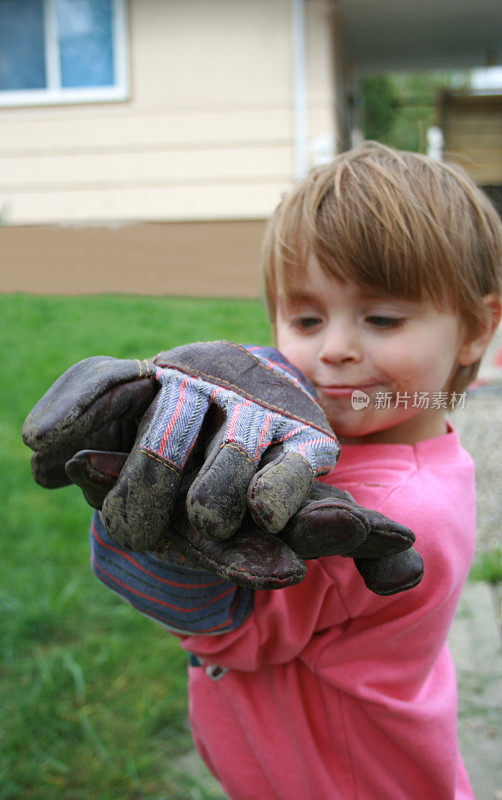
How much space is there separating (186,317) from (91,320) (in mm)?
423

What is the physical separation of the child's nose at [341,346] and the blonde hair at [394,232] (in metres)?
0.07

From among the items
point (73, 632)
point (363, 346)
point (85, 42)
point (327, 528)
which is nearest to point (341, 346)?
point (363, 346)

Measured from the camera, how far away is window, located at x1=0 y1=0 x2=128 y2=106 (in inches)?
132

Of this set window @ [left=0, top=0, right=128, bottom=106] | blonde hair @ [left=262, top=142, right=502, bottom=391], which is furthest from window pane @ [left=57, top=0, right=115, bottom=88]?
blonde hair @ [left=262, top=142, right=502, bottom=391]

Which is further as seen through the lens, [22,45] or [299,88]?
[299,88]

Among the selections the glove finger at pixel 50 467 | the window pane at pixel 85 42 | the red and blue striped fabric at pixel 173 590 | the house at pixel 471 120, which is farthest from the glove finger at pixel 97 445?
the house at pixel 471 120

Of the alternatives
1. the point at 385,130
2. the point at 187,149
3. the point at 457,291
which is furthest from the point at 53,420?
the point at 385,130

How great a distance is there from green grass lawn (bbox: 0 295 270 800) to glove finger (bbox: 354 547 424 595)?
1.04m

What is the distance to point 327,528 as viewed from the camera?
58 cm

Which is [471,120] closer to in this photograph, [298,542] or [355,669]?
[355,669]

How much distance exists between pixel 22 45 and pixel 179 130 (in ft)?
3.05

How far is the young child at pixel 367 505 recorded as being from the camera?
89 cm

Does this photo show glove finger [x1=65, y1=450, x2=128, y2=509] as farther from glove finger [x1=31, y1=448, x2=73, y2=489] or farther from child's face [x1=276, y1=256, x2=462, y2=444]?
child's face [x1=276, y1=256, x2=462, y2=444]

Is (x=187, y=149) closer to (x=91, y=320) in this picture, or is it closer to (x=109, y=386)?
(x=91, y=320)
